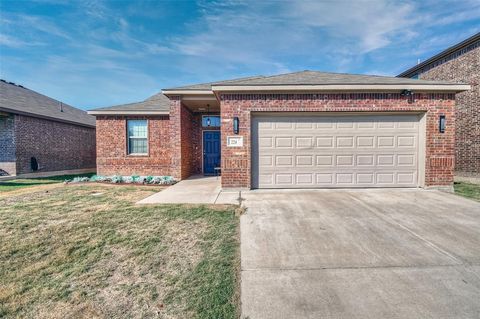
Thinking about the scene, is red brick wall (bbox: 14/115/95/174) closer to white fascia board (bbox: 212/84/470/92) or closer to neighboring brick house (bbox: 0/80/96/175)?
neighboring brick house (bbox: 0/80/96/175)

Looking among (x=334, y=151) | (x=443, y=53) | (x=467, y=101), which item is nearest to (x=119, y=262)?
(x=334, y=151)

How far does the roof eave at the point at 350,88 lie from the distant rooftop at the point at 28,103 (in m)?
11.3

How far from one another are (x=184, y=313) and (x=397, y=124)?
787 centimetres

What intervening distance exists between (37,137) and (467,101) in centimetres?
2169

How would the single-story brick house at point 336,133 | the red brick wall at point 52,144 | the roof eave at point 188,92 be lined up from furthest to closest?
the red brick wall at point 52,144 → the roof eave at point 188,92 → the single-story brick house at point 336,133

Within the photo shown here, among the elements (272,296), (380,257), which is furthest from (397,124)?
(272,296)

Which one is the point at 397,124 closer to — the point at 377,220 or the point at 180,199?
the point at 377,220

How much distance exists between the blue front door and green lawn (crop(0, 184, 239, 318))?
20.3 feet

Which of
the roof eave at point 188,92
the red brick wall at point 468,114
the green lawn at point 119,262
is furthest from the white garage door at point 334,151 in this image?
the red brick wall at point 468,114

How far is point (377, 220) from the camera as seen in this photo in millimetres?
4316

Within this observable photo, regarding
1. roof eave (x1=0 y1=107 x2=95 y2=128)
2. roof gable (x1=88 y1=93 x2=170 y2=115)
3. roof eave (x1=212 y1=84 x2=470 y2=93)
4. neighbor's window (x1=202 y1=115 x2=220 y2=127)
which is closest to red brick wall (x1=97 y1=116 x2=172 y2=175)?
roof gable (x1=88 y1=93 x2=170 y2=115)

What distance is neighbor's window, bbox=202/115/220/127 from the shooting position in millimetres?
11188

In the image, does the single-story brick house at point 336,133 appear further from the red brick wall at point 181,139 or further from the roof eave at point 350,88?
the red brick wall at point 181,139

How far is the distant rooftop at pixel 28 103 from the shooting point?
36.1 feet
